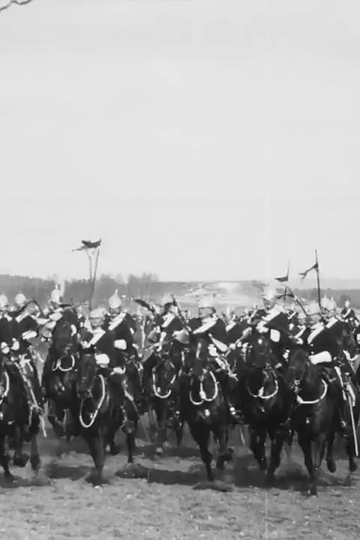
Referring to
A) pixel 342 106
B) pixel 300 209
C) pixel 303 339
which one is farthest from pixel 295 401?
pixel 342 106

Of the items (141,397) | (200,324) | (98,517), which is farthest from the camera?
(141,397)

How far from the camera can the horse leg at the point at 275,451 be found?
1236 cm

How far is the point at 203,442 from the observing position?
12.6 m

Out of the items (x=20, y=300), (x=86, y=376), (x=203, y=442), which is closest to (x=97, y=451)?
(x=86, y=376)

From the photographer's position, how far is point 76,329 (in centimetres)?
1351

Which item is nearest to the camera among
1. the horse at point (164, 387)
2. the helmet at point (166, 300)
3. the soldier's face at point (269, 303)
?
the soldier's face at point (269, 303)

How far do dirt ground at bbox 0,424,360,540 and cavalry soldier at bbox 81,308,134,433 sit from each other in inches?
26.9

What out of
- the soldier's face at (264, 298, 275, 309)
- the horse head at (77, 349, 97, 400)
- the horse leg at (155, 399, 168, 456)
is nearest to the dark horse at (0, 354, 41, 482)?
the horse head at (77, 349, 97, 400)

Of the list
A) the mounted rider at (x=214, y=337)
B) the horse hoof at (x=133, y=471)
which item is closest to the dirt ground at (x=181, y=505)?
the horse hoof at (x=133, y=471)

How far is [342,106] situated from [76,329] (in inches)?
127

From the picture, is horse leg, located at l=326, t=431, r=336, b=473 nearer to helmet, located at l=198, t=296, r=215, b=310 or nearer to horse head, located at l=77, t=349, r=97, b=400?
helmet, located at l=198, t=296, r=215, b=310

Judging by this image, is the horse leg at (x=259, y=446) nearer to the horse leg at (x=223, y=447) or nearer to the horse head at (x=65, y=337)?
the horse leg at (x=223, y=447)

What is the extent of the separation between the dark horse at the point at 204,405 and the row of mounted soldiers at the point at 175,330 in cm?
13

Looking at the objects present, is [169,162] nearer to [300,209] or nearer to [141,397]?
[300,209]
